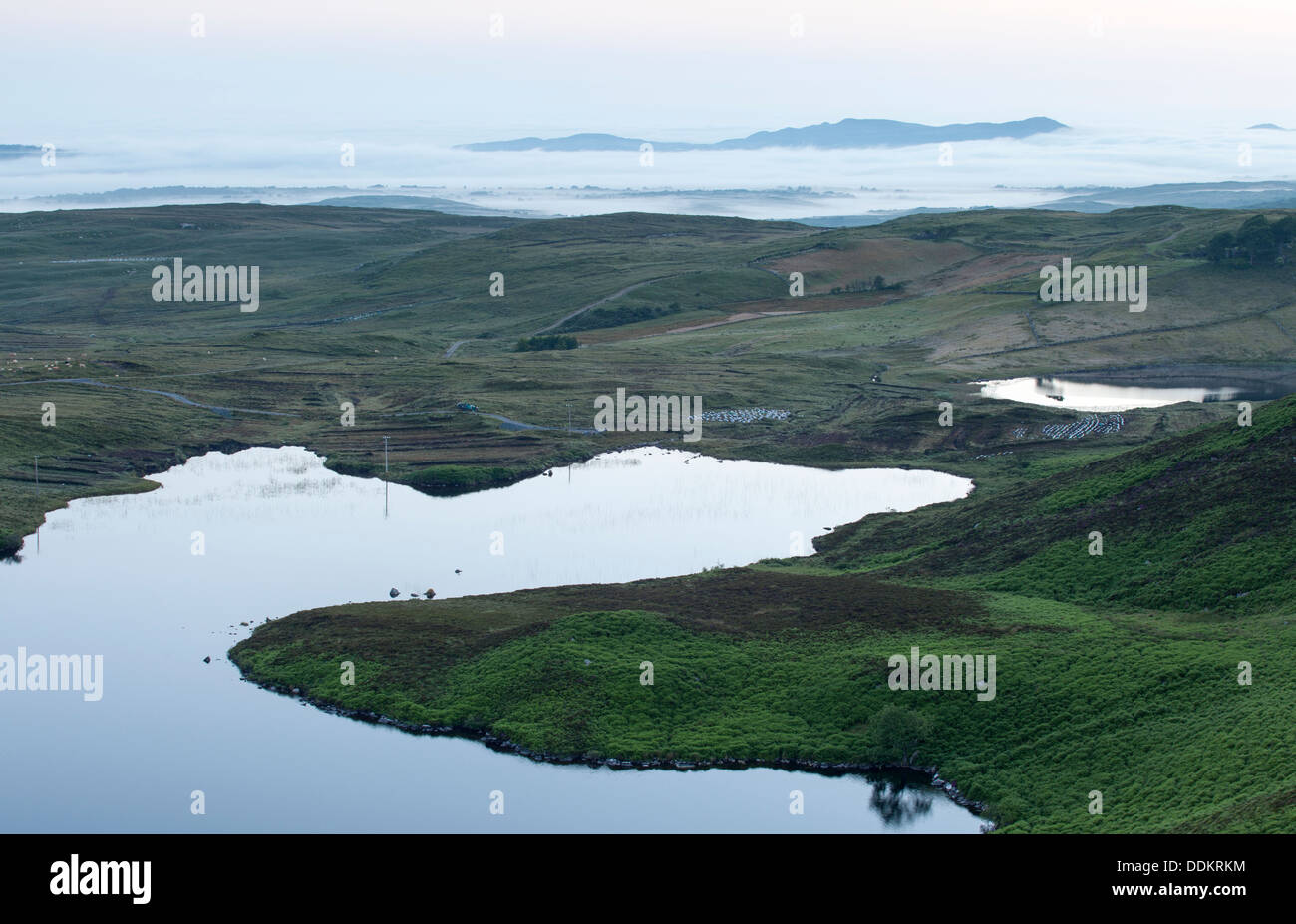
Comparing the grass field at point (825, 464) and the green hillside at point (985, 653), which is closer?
the green hillside at point (985, 653)

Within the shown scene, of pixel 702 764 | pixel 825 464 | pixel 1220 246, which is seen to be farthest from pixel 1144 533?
pixel 1220 246

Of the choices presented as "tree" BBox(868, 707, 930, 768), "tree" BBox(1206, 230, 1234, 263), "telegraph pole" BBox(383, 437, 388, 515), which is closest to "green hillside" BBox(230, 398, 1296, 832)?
"tree" BBox(868, 707, 930, 768)

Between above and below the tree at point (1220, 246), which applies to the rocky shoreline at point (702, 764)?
below

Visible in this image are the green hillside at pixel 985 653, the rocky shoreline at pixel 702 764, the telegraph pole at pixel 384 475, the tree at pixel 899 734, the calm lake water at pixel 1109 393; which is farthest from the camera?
the calm lake water at pixel 1109 393

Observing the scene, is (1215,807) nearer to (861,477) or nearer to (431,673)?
(431,673)

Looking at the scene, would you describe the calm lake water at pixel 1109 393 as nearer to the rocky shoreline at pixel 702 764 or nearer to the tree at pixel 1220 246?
the tree at pixel 1220 246

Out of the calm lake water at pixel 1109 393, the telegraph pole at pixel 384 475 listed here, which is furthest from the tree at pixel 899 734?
the calm lake water at pixel 1109 393

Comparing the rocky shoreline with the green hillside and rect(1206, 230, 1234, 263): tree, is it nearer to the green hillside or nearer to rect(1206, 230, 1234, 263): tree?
the green hillside
